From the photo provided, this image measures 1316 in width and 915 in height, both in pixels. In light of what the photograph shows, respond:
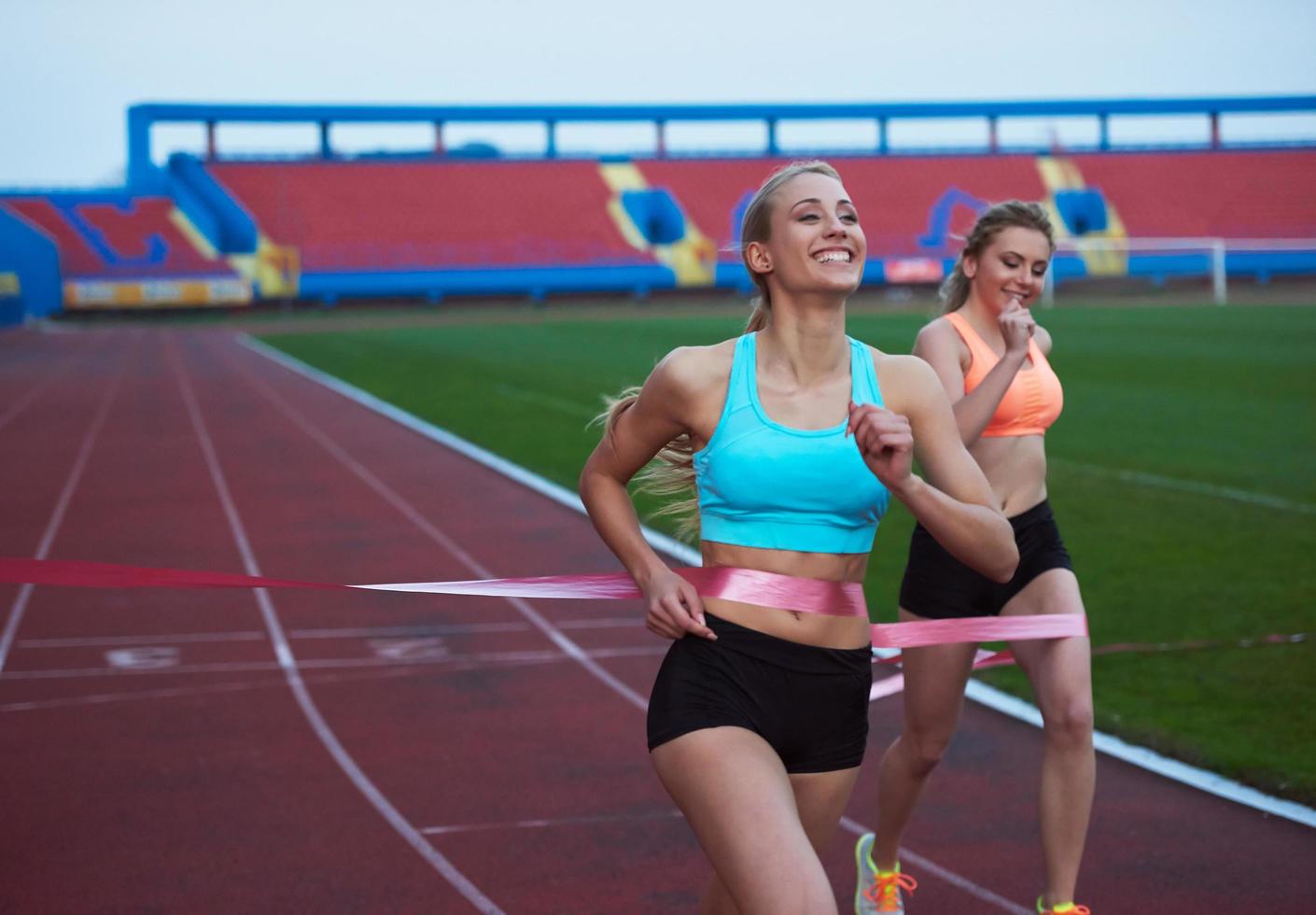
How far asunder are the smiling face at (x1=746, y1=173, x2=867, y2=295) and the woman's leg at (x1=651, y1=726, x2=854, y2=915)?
2.96 ft

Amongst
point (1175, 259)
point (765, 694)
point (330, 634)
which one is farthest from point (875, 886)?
Result: point (1175, 259)

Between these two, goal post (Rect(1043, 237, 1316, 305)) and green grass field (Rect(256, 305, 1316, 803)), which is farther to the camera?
goal post (Rect(1043, 237, 1316, 305))

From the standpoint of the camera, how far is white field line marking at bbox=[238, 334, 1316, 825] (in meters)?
5.62

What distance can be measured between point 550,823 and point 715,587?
275 cm

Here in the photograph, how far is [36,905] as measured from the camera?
491cm

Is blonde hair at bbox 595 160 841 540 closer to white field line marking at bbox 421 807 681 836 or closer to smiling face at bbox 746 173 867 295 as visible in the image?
smiling face at bbox 746 173 867 295

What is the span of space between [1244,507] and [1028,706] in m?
5.55

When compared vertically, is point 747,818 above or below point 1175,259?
below

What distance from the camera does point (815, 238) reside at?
3129mm

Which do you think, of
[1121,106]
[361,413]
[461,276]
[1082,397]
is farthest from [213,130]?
[1082,397]

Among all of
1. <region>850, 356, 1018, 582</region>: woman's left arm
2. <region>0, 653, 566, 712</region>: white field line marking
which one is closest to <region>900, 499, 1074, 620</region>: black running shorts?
<region>850, 356, 1018, 582</region>: woman's left arm

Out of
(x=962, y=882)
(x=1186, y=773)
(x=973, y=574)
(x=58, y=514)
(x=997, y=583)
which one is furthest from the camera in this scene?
(x=58, y=514)

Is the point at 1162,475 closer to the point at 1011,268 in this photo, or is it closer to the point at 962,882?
the point at 962,882

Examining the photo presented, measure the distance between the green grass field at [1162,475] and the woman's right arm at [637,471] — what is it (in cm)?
344
